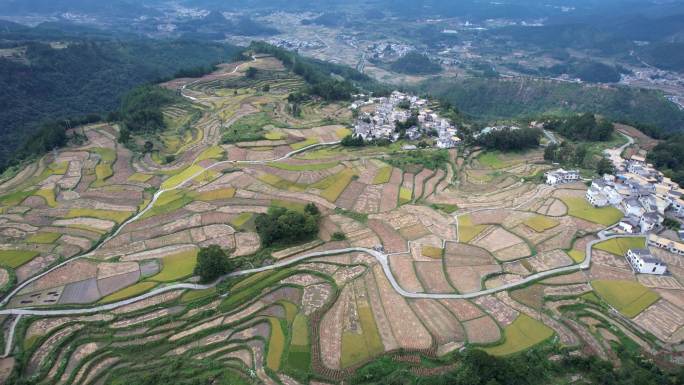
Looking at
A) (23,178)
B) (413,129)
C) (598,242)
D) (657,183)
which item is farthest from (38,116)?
(657,183)

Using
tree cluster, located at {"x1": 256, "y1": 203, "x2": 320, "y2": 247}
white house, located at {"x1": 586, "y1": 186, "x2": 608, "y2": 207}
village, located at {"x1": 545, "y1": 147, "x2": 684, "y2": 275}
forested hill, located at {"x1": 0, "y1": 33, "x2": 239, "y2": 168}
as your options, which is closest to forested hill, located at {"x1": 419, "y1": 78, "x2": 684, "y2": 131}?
village, located at {"x1": 545, "y1": 147, "x2": 684, "y2": 275}

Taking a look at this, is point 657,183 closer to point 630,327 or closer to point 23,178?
point 630,327

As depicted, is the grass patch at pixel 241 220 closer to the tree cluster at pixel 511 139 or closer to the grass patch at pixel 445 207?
the grass patch at pixel 445 207

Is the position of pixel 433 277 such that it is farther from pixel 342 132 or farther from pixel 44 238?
pixel 342 132

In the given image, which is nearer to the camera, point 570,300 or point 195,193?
point 570,300

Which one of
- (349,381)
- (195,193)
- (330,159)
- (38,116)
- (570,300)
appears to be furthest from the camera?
(38,116)

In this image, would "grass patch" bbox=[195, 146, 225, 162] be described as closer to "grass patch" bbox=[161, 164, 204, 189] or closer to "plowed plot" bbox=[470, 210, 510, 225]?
"grass patch" bbox=[161, 164, 204, 189]

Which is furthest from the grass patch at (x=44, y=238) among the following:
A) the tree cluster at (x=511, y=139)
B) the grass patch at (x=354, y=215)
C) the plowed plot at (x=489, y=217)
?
the tree cluster at (x=511, y=139)
